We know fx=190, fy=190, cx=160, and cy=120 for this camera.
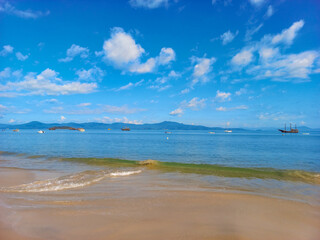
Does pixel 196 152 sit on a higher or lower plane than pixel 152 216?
lower

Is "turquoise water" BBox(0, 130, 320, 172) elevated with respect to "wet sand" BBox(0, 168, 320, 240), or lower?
lower

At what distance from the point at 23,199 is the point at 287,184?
12.9 m

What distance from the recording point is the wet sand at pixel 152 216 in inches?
188

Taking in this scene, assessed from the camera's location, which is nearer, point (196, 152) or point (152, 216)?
point (152, 216)

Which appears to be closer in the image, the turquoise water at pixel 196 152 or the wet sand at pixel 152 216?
the wet sand at pixel 152 216

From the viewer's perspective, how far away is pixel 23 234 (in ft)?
15.0

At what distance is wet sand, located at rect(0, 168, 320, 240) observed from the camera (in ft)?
15.7

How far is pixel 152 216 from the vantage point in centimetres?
580

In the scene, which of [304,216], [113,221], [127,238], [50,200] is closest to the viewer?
[127,238]

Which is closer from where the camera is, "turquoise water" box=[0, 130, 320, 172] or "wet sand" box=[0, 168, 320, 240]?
"wet sand" box=[0, 168, 320, 240]

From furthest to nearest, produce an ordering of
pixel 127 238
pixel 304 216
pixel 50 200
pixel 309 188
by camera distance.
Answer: pixel 309 188, pixel 50 200, pixel 304 216, pixel 127 238

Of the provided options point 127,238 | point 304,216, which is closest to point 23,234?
point 127,238

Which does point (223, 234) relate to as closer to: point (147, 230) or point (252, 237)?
point (252, 237)

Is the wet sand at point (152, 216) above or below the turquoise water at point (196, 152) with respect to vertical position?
above
